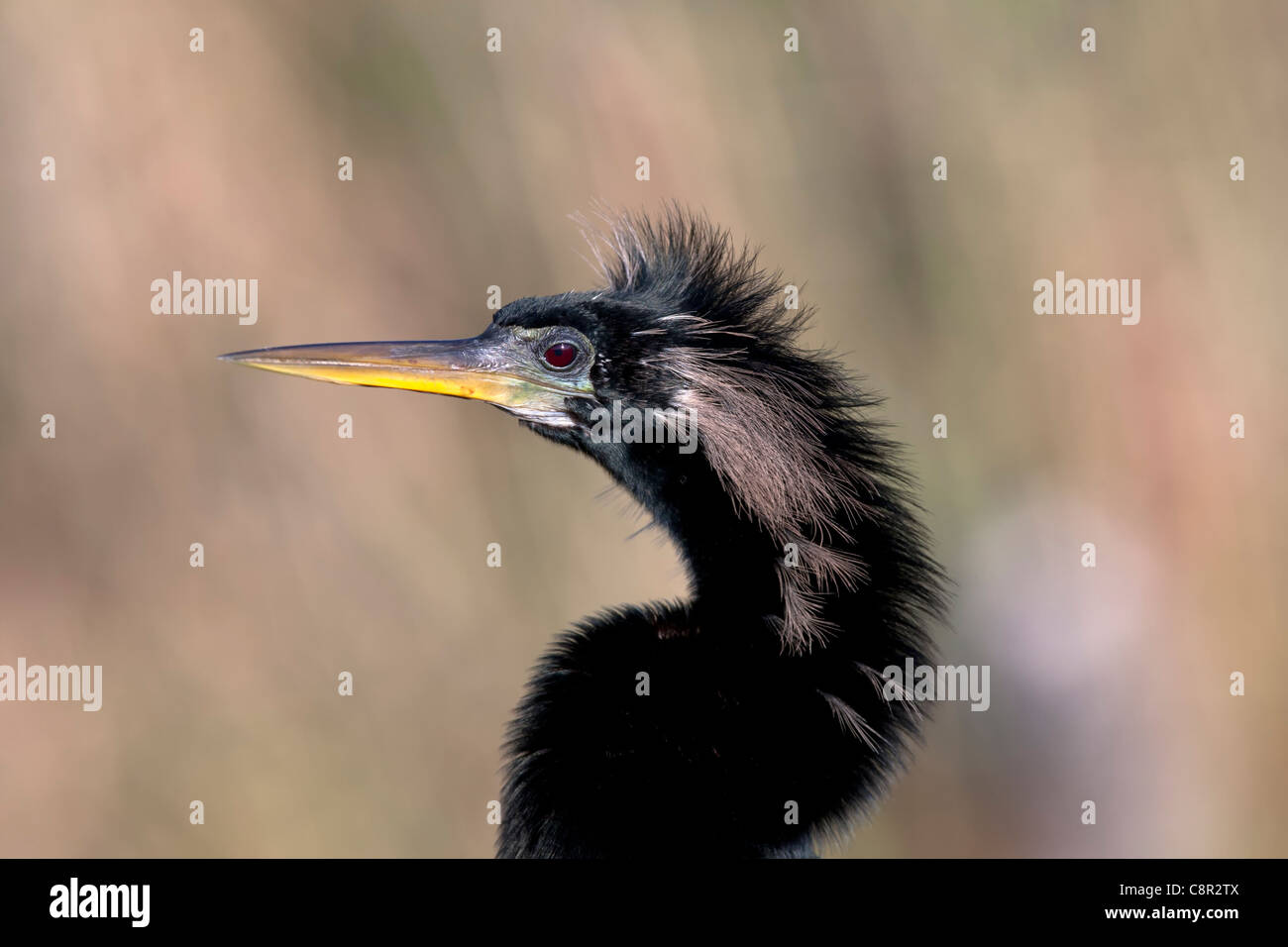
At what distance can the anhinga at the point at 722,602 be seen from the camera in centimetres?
276

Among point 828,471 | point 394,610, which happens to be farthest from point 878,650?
point 394,610

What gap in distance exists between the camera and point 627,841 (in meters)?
2.72

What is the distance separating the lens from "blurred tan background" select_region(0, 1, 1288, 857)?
558cm

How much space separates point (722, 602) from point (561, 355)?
805 mm

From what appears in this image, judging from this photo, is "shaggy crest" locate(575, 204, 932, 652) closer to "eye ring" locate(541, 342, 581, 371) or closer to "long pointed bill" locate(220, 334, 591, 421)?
"eye ring" locate(541, 342, 581, 371)

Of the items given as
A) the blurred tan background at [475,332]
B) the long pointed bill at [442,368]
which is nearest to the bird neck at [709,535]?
the long pointed bill at [442,368]

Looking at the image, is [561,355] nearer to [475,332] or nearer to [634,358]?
[634,358]

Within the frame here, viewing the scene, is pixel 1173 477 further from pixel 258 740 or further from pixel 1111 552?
pixel 258 740

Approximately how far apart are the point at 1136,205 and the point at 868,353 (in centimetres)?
150

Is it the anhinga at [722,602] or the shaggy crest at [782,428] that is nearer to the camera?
the anhinga at [722,602]

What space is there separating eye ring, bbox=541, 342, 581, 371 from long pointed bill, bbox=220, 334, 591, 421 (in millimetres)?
39
